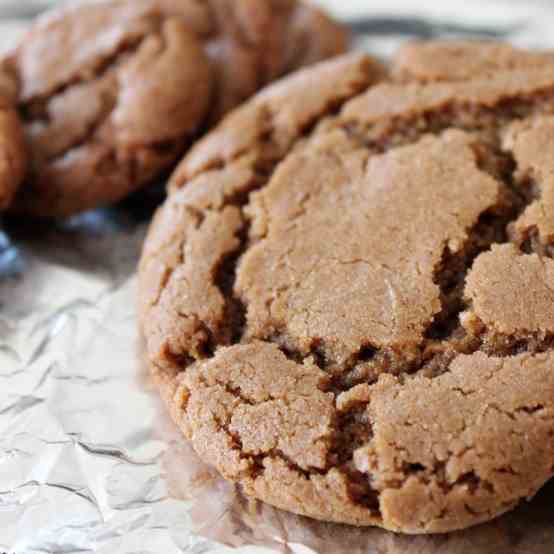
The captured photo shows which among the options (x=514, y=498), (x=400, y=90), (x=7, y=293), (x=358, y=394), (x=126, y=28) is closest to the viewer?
(x=514, y=498)

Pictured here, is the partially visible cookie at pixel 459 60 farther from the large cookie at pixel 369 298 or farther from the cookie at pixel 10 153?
the cookie at pixel 10 153

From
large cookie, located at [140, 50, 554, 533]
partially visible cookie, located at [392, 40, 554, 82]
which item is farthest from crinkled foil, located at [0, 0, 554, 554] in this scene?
partially visible cookie, located at [392, 40, 554, 82]

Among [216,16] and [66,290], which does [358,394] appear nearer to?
[66,290]

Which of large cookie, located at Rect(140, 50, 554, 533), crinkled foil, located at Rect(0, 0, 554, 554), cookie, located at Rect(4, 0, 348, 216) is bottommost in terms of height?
crinkled foil, located at Rect(0, 0, 554, 554)

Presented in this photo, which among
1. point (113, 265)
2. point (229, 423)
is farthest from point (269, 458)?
point (113, 265)

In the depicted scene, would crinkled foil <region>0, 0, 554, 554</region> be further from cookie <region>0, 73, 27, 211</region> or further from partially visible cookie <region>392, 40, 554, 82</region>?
partially visible cookie <region>392, 40, 554, 82</region>

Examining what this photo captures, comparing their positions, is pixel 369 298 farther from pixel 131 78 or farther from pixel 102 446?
pixel 131 78

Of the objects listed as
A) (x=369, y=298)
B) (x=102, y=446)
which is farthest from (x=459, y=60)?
(x=102, y=446)
